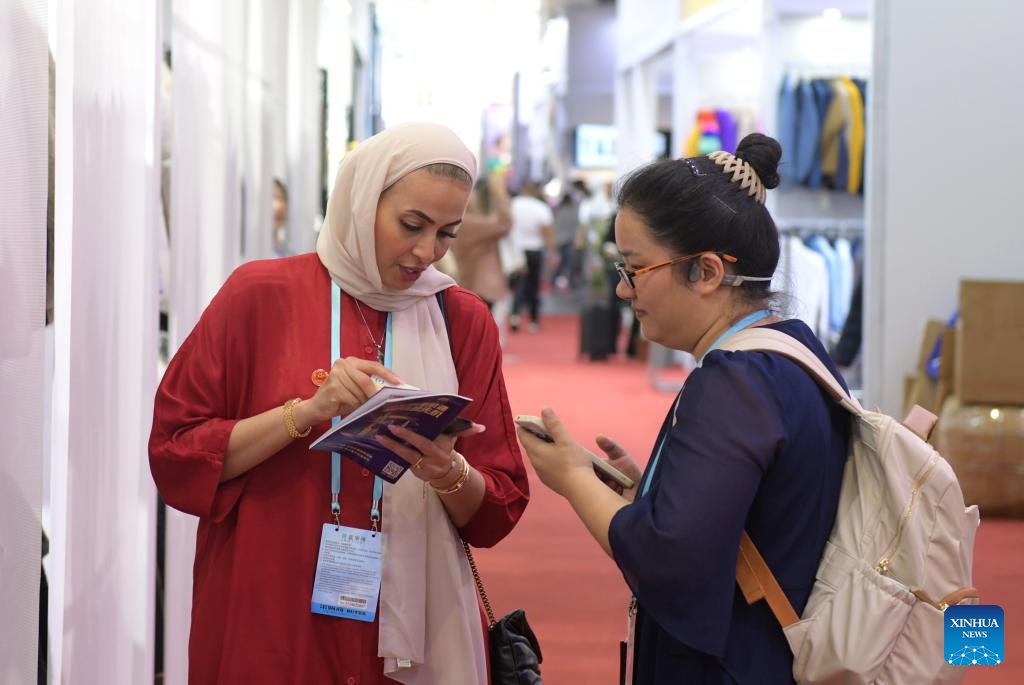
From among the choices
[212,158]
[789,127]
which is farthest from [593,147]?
[212,158]

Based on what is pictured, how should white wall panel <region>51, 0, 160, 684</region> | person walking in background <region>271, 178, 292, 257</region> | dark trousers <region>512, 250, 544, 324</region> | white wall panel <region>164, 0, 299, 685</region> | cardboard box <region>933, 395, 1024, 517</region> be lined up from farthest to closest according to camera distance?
dark trousers <region>512, 250, 544, 324</region> → cardboard box <region>933, 395, 1024, 517</region> → person walking in background <region>271, 178, 292, 257</region> → white wall panel <region>164, 0, 299, 685</region> → white wall panel <region>51, 0, 160, 684</region>

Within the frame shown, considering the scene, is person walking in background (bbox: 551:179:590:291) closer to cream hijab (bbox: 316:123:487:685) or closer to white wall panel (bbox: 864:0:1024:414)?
white wall panel (bbox: 864:0:1024:414)

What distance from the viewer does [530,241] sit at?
17.5 metres

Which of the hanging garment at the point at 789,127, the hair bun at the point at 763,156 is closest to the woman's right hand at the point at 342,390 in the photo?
the hair bun at the point at 763,156

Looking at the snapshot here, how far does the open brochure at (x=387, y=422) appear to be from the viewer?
174 centimetres

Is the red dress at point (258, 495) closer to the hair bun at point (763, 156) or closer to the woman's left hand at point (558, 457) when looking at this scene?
the woman's left hand at point (558, 457)

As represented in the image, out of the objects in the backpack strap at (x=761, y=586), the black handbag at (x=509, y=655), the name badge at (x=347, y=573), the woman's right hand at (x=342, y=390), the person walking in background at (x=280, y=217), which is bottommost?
the black handbag at (x=509, y=655)

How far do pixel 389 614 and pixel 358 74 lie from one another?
409 inches

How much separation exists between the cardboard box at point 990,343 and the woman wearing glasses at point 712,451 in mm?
4824

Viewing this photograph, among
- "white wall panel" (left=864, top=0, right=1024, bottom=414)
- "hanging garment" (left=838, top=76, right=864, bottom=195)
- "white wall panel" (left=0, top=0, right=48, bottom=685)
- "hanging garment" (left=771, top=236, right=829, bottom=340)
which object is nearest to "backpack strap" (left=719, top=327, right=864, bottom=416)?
"white wall panel" (left=0, top=0, right=48, bottom=685)

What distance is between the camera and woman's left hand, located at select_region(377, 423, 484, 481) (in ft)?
6.16

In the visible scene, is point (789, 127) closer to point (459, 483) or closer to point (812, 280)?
point (812, 280)

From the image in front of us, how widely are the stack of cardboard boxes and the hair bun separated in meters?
4.72

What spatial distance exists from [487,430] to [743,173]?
2.01 ft
